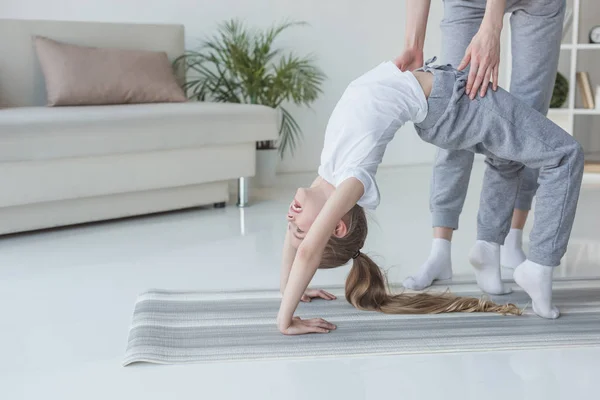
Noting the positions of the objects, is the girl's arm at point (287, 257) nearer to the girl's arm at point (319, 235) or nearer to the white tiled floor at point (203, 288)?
the girl's arm at point (319, 235)

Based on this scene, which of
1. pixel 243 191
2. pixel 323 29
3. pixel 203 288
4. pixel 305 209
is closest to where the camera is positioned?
pixel 305 209

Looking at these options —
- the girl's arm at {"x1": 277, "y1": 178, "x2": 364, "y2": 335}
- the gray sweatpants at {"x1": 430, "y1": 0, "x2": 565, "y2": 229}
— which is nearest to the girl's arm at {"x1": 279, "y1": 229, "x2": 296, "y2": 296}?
the girl's arm at {"x1": 277, "y1": 178, "x2": 364, "y2": 335}

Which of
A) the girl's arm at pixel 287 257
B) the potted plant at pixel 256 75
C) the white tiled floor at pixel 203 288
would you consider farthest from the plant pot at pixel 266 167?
the girl's arm at pixel 287 257

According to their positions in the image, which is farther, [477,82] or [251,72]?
[251,72]

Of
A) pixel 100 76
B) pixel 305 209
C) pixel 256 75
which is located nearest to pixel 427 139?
pixel 305 209

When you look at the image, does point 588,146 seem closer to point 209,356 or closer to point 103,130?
point 103,130

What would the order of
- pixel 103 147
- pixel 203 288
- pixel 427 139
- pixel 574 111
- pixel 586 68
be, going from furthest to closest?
pixel 586 68 → pixel 574 111 → pixel 103 147 → pixel 203 288 → pixel 427 139

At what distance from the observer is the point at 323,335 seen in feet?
6.25

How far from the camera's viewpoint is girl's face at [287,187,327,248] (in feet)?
6.23

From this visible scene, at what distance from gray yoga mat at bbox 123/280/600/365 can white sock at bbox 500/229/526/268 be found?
1.12 feet

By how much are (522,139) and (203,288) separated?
3.37 feet

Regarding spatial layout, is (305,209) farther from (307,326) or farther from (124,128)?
(124,128)

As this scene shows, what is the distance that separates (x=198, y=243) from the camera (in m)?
3.08

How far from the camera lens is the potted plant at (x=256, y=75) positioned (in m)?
4.39
